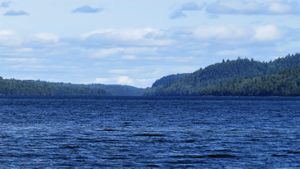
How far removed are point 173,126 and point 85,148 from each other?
38839 millimetres

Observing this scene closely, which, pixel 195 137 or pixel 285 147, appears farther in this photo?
pixel 195 137

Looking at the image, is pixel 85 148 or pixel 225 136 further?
pixel 225 136

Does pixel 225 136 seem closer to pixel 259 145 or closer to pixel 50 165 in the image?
pixel 259 145

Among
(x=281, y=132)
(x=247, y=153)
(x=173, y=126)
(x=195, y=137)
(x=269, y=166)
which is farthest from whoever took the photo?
(x=173, y=126)

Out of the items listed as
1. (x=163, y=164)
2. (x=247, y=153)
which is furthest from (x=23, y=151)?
(x=247, y=153)

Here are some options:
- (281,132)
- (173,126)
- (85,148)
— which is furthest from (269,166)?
(173,126)

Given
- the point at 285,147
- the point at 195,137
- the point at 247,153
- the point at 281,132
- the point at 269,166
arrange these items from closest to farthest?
the point at 269,166, the point at 247,153, the point at 285,147, the point at 195,137, the point at 281,132

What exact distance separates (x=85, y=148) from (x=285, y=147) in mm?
19701

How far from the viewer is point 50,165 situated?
196 feet

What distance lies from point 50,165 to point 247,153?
1930 cm

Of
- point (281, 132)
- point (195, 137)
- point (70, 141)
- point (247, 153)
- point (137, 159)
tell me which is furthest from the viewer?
point (281, 132)

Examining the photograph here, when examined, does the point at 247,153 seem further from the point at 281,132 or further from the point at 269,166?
the point at 281,132

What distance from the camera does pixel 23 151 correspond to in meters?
69.8

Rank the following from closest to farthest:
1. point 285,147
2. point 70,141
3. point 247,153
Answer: point 247,153, point 285,147, point 70,141
